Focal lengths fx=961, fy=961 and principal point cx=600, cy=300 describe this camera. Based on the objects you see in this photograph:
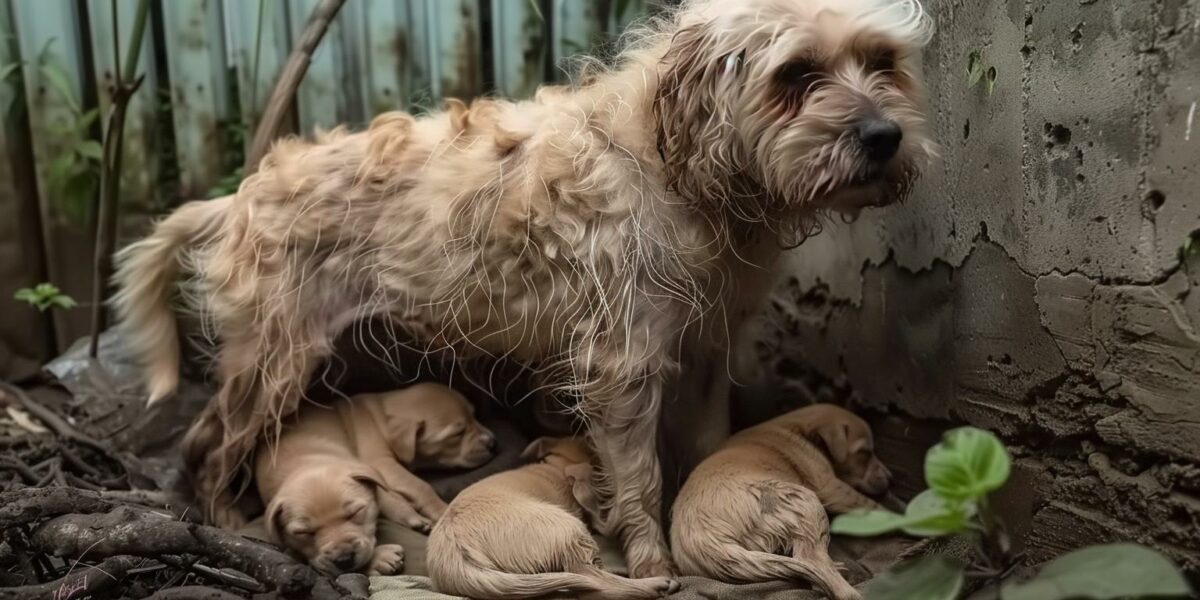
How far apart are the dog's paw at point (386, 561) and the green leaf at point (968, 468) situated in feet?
5.65

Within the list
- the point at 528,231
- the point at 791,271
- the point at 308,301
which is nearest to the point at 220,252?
the point at 308,301

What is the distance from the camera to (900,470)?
3078mm

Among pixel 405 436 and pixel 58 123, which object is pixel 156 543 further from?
pixel 58 123

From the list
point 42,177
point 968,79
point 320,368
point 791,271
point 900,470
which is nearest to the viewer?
point 968,79

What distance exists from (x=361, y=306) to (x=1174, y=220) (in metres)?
2.27

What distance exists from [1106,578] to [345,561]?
6.44 ft

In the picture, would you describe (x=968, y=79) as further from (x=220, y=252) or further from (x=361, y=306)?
(x=220, y=252)

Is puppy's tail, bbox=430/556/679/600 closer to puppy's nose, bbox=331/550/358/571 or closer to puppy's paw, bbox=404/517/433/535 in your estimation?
puppy's nose, bbox=331/550/358/571

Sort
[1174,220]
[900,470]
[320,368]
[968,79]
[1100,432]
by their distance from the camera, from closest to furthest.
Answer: [1174,220] < [1100,432] < [968,79] < [900,470] < [320,368]

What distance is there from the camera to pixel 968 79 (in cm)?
259

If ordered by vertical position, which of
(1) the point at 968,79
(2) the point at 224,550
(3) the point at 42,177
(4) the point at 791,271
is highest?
(1) the point at 968,79

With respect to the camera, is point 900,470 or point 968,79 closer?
point 968,79

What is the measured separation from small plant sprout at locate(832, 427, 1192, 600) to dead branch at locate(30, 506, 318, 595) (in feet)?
4.55

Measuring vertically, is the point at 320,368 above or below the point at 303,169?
below
